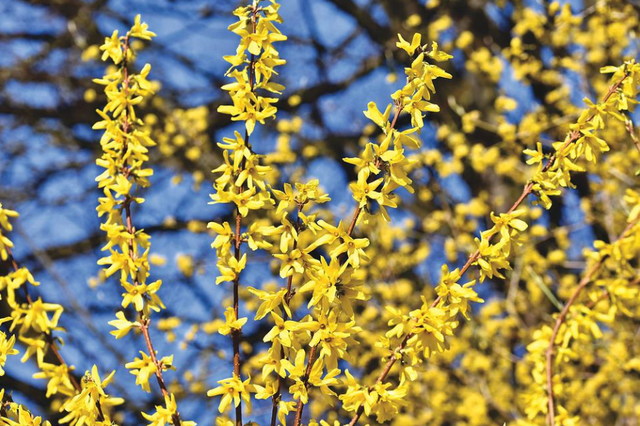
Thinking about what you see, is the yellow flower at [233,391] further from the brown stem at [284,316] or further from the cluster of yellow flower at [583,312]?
the cluster of yellow flower at [583,312]

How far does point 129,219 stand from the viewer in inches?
67.7

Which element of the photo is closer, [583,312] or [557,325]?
→ [557,325]

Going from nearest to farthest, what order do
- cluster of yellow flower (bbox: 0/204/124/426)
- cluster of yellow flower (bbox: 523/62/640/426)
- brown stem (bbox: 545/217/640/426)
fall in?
cluster of yellow flower (bbox: 0/204/124/426) < cluster of yellow flower (bbox: 523/62/640/426) < brown stem (bbox: 545/217/640/426)

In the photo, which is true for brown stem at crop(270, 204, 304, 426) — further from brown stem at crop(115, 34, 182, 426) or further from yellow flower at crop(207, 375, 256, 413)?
brown stem at crop(115, 34, 182, 426)

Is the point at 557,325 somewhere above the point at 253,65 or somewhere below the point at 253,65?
below

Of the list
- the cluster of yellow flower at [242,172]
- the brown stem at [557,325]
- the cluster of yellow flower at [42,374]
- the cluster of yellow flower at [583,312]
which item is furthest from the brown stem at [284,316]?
the brown stem at [557,325]

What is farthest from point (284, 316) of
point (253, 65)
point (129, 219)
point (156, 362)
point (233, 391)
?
point (253, 65)

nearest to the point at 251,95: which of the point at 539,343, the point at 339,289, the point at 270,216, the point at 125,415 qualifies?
the point at 339,289

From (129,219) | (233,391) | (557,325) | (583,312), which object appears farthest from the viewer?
(583,312)

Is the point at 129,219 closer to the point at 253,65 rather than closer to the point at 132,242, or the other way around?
→ the point at 132,242

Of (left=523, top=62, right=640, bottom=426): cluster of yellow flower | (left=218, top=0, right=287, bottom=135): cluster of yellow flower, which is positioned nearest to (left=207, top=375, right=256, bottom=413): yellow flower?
(left=218, top=0, right=287, bottom=135): cluster of yellow flower

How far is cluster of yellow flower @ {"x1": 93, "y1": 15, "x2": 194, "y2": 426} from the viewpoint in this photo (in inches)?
64.5

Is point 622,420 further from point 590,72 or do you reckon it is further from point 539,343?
point 539,343

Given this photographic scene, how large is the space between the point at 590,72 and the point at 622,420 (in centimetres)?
360
